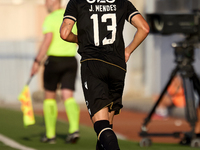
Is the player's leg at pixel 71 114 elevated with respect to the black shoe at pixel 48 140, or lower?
elevated

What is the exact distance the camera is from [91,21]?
4660 mm

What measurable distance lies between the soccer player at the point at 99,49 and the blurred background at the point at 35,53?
1185cm

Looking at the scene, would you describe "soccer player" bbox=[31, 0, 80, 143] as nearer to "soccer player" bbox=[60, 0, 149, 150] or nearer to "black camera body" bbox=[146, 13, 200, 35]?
"black camera body" bbox=[146, 13, 200, 35]

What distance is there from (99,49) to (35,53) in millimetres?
12821

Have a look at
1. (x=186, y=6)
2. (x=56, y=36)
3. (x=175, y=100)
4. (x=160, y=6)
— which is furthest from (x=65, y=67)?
(x=160, y=6)

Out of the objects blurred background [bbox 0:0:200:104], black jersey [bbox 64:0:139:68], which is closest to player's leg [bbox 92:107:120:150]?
black jersey [bbox 64:0:139:68]

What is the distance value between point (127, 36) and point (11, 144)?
1149 centimetres

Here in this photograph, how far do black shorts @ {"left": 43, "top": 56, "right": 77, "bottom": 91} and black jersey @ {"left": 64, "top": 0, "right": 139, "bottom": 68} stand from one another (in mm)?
2606

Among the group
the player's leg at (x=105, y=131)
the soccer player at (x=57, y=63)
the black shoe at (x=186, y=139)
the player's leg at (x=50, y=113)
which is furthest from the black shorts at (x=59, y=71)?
the player's leg at (x=105, y=131)

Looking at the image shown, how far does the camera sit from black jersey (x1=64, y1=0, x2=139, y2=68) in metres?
4.65

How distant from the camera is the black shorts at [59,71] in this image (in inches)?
288

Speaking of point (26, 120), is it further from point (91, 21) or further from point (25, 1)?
point (25, 1)

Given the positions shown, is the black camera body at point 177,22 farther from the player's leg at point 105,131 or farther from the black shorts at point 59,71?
the player's leg at point 105,131

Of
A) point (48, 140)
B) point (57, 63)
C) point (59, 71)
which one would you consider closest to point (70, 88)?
point (59, 71)
